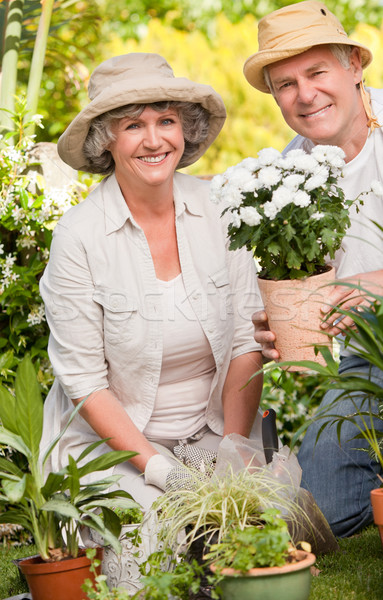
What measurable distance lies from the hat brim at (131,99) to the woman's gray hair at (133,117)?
31 millimetres

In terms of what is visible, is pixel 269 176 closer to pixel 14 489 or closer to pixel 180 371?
pixel 180 371

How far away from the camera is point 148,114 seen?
2984 mm

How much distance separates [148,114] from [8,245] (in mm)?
1467

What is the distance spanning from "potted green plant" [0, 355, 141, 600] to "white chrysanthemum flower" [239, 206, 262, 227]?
829mm

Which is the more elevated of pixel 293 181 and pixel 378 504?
pixel 293 181

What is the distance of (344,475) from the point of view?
11.3 ft

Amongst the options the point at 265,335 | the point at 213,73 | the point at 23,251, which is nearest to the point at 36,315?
the point at 23,251

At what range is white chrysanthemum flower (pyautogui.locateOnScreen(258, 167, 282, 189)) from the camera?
2.50m

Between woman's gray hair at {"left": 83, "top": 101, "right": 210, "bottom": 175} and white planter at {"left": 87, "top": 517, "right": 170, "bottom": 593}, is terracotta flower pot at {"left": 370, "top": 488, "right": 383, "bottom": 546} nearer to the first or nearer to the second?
white planter at {"left": 87, "top": 517, "right": 170, "bottom": 593}

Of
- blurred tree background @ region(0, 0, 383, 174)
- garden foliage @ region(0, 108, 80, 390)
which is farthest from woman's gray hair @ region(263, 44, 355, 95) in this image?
blurred tree background @ region(0, 0, 383, 174)

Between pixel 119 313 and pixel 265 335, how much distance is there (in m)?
0.62

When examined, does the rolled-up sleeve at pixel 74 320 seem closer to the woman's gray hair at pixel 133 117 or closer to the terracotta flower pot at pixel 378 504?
the woman's gray hair at pixel 133 117

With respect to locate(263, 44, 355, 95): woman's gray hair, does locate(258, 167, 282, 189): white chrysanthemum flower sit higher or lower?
lower

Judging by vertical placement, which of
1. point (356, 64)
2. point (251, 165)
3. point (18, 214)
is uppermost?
point (356, 64)
